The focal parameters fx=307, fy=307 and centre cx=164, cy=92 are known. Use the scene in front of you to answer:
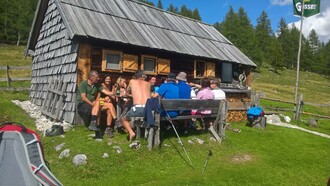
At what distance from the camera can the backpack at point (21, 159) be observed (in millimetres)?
4562

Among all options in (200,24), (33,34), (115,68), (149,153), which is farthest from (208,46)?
(149,153)

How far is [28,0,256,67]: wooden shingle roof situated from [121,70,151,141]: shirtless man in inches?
138

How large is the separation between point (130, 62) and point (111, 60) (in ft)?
2.88

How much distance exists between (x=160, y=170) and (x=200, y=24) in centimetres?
1554

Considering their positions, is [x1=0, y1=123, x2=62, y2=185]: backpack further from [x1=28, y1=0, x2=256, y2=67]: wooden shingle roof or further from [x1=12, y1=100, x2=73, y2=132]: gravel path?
[x1=28, y1=0, x2=256, y2=67]: wooden shingle roof

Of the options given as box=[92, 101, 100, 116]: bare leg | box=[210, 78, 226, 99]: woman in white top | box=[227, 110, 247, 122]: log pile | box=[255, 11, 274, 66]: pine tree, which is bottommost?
box=[227, 110, 247, 122]: log pile

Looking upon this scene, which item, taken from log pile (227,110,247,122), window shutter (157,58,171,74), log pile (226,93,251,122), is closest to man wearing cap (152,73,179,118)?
window shutter (157,58,171,74)

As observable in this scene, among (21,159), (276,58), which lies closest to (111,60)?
(21,159)

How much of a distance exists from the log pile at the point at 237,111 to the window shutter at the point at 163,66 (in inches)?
124

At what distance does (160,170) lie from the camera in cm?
703

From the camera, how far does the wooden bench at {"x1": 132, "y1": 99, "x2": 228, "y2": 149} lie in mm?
7895

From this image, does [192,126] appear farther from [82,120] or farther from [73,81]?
[73,81]

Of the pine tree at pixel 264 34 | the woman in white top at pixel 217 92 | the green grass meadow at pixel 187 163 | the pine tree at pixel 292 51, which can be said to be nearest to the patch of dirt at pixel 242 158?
the green grass meadow at pixel 187 163

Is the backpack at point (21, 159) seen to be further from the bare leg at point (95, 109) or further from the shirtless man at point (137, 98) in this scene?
the shirtless man at point (137, 98)
